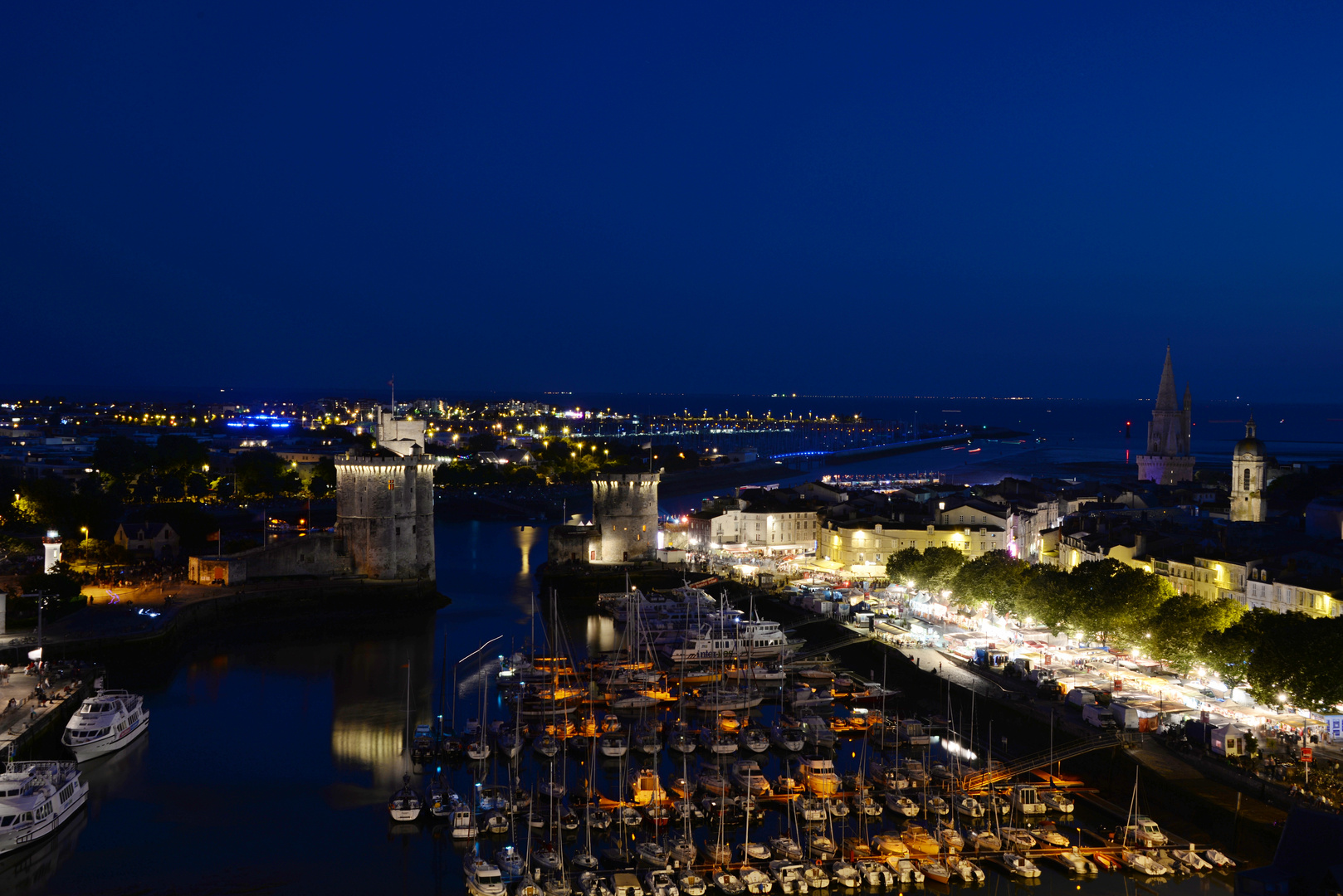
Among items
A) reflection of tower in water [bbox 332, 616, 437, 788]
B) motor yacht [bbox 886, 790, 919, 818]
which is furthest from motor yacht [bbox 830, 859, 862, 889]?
reflection of tower in water [bbox 332, 616, 437, 788]

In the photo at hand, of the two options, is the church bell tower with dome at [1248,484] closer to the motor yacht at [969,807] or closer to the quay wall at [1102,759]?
the quay wall at [1102,759]

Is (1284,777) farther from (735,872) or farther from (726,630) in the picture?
(726,630)

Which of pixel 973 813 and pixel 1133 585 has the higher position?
pixel 1133 585

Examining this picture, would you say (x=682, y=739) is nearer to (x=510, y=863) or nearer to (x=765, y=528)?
(x=510, y=863)

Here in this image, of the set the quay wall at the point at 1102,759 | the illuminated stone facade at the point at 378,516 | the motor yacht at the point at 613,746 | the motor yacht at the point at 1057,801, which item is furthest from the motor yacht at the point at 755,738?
the illuminated stone facade at the point at 378,516

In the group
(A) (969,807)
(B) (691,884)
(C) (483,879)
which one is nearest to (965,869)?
(A) (969,807)

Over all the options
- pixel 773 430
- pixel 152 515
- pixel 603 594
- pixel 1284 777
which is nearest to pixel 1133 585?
pixel 1284 777

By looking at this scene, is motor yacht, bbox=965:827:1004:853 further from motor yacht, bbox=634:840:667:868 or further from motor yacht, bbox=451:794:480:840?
motor yacht, bbox=451:794:480:840
